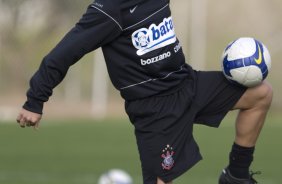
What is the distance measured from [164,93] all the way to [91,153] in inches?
265

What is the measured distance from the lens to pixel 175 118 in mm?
5844

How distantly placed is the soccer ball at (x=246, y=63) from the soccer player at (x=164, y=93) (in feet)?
0.42

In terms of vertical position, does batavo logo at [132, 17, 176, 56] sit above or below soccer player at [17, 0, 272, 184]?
above

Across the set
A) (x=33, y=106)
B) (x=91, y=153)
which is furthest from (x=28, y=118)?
(x=91, y=153)

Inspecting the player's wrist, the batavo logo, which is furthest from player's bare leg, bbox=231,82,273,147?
the player's wrist

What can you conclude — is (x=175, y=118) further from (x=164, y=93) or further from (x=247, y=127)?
(x=247, y=127)

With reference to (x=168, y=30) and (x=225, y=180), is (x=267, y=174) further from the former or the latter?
(x=168, y=30)

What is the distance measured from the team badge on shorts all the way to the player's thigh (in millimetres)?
628

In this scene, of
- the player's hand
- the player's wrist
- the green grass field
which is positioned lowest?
the green grass field

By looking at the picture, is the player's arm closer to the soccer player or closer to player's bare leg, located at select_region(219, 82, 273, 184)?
the soccer player

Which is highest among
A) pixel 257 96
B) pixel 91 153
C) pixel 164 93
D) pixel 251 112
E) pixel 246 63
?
pixel 246 63

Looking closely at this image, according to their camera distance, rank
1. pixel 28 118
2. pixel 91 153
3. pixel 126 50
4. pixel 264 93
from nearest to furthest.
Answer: pixel 28 118, pixel 126 50, pixel 264 93, pixel 91 153

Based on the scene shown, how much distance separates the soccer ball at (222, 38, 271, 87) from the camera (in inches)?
225

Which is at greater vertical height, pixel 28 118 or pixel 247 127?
pixel 28 118
